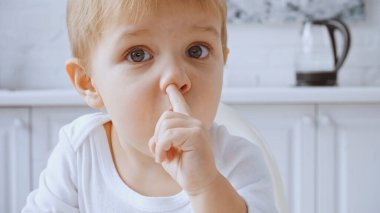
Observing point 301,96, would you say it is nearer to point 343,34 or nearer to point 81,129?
point 343,34

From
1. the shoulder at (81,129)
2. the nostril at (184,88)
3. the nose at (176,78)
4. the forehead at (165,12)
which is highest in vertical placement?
the forehead at (165,12)

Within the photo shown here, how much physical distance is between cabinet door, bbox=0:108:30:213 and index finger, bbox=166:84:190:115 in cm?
162

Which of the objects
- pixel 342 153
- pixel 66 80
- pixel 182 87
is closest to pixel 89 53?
pixel 182 87

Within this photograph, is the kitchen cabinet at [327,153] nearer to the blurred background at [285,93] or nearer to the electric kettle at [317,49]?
the blurred background at [285,93]

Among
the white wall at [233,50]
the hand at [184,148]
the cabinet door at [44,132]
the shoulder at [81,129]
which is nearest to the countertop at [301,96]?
the cabinet door at [44,132]

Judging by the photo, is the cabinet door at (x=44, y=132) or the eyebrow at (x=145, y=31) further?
the cabinet door at (x=44, y=132)

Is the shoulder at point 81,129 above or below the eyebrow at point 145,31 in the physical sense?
below

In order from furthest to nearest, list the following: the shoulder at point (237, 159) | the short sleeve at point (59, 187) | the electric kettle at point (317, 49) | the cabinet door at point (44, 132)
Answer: the electric kettle at point (317, 49) → the cabinet door at point (44, 132) → the short sleeve at point (59, 187) → the shoulder at point (237, 159)

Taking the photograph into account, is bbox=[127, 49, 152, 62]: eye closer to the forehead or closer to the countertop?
the forehead

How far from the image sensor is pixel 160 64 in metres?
0.75

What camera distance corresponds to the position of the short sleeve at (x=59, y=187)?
96 cm

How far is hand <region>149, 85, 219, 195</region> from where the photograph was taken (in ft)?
Answer: 2.10

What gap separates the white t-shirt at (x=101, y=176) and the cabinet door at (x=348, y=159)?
128 centimetres

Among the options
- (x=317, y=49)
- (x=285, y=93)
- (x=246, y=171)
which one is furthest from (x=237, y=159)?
(x=317, y=49)
